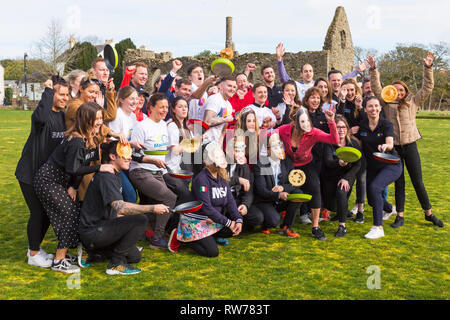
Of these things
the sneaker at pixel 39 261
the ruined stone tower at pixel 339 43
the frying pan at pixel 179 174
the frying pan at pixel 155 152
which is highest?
the ruined stone tower at pixel 339 43

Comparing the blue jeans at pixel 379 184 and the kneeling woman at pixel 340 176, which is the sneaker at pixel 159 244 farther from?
the blue jeans at pixel 379 184

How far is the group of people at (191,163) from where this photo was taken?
430 cm

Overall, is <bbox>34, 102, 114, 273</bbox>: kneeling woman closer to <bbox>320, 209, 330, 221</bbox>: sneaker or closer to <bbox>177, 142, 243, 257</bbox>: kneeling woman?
<bbox>177, 142, 243, 257</bbox>: kneeling woman

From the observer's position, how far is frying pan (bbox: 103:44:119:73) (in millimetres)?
5574

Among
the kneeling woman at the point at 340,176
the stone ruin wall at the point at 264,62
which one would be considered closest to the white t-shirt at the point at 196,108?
the kneeling woman at the point at 340,176

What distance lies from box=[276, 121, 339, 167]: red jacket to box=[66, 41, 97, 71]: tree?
4924 cm

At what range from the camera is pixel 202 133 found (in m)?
6.16

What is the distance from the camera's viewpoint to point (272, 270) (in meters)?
4.44

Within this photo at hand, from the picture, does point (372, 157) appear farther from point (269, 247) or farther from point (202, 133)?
point (202, 133)

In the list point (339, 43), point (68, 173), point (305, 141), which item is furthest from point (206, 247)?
point (339, 43)

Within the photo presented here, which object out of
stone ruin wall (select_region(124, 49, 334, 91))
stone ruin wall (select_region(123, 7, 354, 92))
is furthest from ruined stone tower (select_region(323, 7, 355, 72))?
stone ruin wall (select_region(124, 49, 334, 91))

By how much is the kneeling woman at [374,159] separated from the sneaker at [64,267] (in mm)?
3528

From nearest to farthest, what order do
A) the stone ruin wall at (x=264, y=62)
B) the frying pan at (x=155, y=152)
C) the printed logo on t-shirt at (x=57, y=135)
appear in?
the printed logo on t-shirt at (x=57, y=135), the frying pan at (x=155, y=152), the stone ruin wall at (x=264, y=62)

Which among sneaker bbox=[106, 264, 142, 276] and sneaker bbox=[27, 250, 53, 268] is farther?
sneaker bbox=[27, 250, 53, 268]
